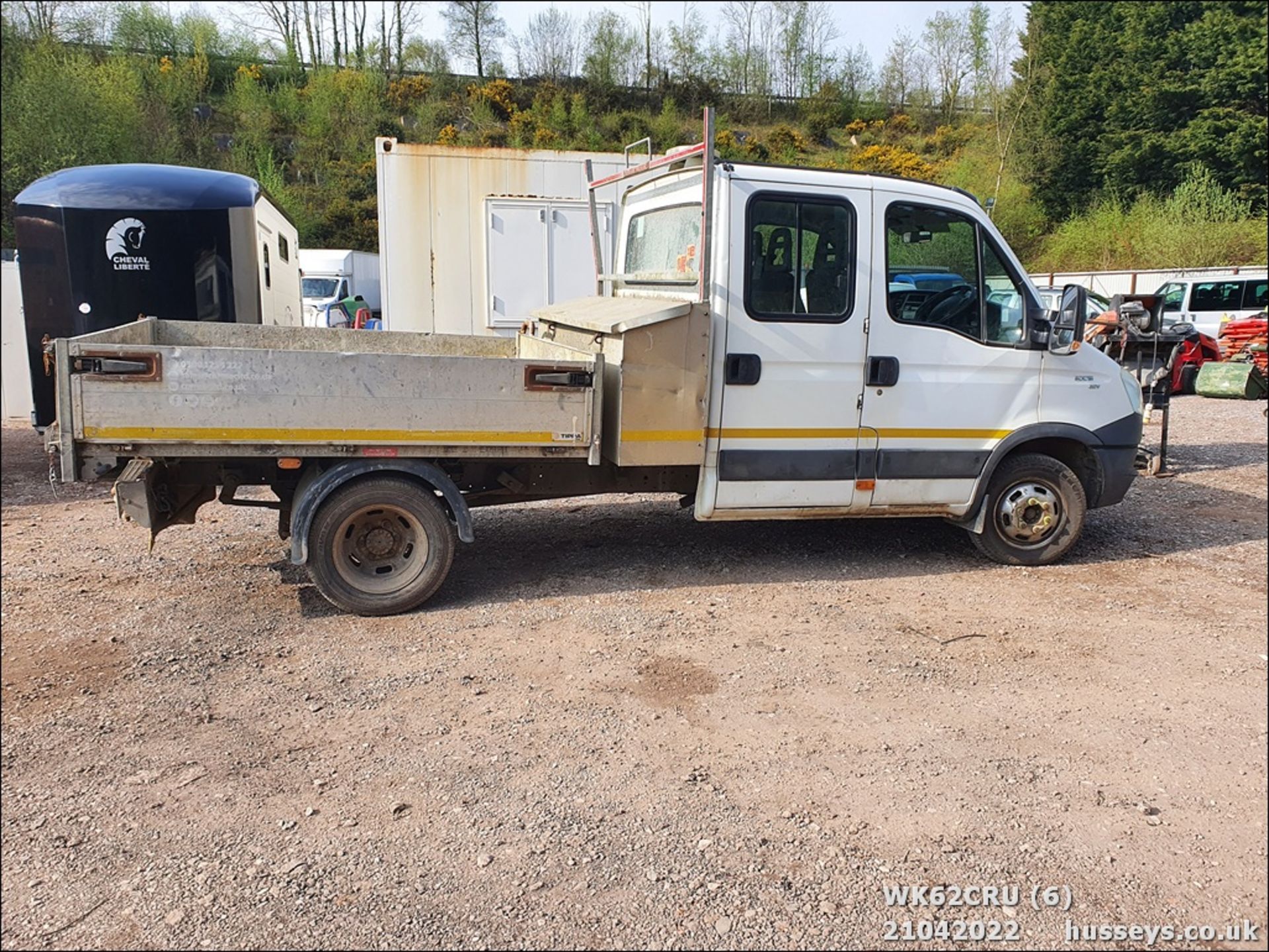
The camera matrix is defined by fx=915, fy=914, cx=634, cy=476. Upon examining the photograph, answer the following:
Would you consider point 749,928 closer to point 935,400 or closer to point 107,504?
point 935,400

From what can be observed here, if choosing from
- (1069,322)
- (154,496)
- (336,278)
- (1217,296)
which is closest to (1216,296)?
(1217,296)

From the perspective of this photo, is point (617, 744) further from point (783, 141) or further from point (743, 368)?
point (783, 141)

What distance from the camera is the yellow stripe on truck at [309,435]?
454 centimetres

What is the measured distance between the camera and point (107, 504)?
7.50 m

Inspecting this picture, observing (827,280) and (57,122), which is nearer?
(827,280)

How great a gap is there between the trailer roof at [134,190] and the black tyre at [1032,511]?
282 inches

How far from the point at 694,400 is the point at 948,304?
1.83 metres

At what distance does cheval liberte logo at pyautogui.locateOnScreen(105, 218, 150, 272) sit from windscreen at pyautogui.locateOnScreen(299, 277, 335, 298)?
15.7m

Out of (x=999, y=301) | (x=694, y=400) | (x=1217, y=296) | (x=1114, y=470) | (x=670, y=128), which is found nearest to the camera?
(x=694, y=400)

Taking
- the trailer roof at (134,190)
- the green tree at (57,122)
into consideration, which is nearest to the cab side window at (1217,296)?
the trailer roof at (134,190)

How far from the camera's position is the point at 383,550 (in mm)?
5219

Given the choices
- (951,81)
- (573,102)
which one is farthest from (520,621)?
(573,102)

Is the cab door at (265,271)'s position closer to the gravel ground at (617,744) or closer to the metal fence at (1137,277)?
the gravel ground at (617,744)

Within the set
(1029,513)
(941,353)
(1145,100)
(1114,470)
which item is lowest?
(1029,513)
